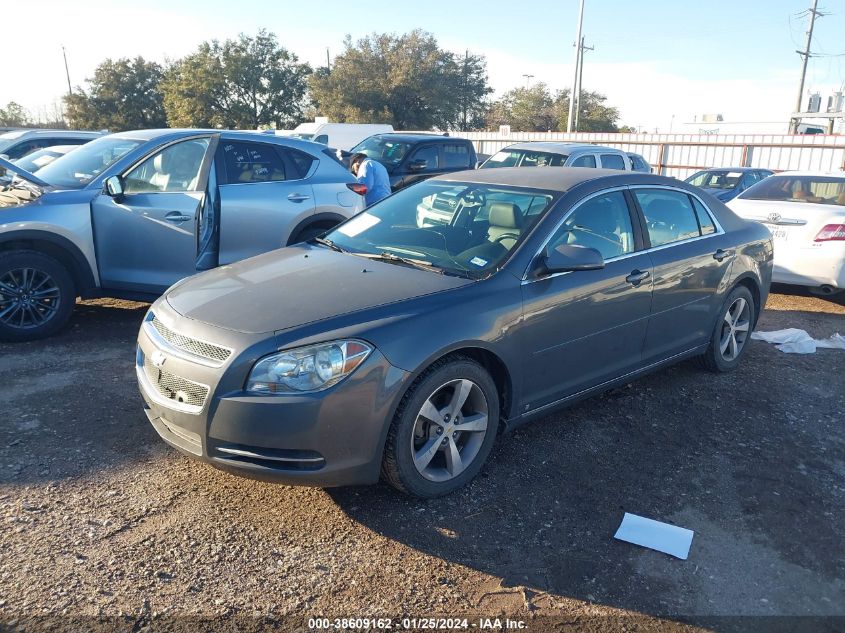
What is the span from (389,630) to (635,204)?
10.5 feet

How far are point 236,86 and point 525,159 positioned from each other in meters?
44.7

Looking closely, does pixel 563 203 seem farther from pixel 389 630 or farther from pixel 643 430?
pixel 389 630

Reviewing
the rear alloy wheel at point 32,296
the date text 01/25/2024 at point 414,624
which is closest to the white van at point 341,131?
the rear alloy wheel at point 32,296

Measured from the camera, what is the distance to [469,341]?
341cm

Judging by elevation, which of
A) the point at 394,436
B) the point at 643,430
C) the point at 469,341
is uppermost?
the point at 469,341

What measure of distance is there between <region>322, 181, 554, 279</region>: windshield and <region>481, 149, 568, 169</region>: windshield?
7.08m

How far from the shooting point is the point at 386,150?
42.9 feet

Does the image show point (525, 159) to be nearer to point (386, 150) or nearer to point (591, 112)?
point (386, 150)

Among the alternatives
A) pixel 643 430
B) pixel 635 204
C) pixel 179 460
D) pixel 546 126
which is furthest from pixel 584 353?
pixel 546 126

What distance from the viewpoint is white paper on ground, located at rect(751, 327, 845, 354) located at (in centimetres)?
627

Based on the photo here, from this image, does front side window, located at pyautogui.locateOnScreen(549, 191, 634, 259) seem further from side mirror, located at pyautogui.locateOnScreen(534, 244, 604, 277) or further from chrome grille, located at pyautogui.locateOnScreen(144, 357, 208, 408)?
chrome grille, located at pyautogui.locateOnScreen(144, 357, 208, 408)

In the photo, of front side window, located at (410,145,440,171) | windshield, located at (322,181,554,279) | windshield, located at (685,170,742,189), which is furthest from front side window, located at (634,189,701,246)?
windshield, located at (685,170,742,189)

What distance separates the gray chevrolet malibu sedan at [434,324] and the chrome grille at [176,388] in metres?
0.01

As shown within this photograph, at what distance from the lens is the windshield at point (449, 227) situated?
3930mm
